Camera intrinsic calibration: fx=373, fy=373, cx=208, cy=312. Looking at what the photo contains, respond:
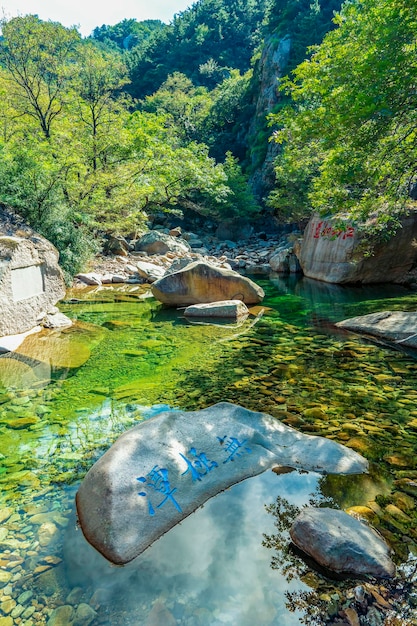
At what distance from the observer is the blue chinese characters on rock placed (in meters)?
2.61

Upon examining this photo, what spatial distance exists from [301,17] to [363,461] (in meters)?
44.2

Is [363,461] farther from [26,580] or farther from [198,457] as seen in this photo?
[26,580]

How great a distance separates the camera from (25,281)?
7137 millimetres

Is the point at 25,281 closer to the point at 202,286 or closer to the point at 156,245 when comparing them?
the point at 202,286

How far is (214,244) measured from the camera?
90.8 ft

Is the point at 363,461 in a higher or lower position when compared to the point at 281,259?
lower

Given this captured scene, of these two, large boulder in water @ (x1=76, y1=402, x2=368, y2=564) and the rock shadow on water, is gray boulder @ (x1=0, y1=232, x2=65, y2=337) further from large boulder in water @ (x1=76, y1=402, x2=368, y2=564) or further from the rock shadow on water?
the rock shadow on water

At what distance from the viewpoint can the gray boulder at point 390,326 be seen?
21.6 ft

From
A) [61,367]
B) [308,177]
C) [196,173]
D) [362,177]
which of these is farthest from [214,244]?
[61,367]

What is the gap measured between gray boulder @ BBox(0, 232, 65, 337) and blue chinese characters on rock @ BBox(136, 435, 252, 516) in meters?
4.95

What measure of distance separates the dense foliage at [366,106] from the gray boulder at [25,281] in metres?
6.12

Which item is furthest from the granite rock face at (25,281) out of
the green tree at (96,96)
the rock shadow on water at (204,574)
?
the green tree at (96,96)

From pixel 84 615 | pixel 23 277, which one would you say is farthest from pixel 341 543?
pixel 23 277

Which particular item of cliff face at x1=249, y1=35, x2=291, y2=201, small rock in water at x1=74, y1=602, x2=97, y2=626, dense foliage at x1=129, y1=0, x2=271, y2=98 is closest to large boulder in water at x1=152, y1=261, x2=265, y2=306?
small rock in water at x1=74, y1=602, x2=97, y2=626
